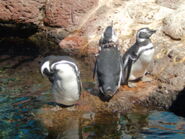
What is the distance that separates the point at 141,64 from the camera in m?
6.58

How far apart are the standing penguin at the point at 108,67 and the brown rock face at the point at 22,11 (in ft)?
10.3

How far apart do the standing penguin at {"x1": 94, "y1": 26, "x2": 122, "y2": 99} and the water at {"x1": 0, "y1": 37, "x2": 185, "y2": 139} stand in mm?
383

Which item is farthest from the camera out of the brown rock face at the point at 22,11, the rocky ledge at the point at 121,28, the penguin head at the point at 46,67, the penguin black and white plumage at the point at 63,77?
the brown rock face at the point at 22,11

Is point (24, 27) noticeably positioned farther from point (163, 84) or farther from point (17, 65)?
point (163, 84)

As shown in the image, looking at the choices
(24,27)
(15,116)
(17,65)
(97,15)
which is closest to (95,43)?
(97,15)

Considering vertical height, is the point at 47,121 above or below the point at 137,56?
below

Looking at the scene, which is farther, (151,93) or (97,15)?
(97,15)

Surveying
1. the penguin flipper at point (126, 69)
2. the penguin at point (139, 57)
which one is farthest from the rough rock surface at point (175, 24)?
the penguin flipper at point (126, 69)

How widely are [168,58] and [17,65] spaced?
9.68 ft

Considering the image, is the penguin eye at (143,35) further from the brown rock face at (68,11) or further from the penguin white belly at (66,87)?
the brown rock face at (68,11)

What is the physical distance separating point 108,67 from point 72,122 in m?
1.00

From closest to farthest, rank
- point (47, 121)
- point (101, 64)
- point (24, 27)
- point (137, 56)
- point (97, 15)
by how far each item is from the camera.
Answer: point (47, 121), point (101, 64), point (137, 56), point (97, 15), point (24, 27)

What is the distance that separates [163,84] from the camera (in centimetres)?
627

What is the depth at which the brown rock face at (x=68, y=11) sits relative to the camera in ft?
28.9
